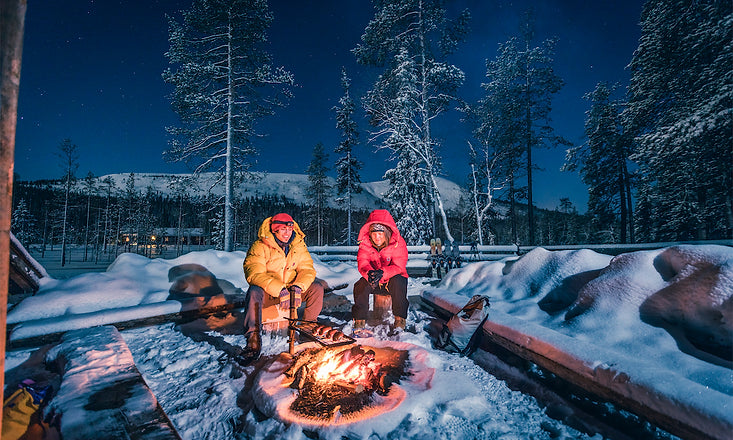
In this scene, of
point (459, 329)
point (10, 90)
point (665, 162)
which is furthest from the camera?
point (665, 162)

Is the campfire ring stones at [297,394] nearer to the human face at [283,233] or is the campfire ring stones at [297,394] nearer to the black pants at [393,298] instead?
the black pants at [393,298]

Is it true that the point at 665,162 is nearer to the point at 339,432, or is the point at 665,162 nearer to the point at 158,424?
the point at 339,432

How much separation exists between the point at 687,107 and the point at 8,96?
1818cm

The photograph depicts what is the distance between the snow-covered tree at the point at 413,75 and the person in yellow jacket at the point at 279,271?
11.9 meters

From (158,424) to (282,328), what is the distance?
250 cm

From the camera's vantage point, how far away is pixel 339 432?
1.97m

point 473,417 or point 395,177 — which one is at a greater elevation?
point 395,177

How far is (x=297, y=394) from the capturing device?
2.40 metres

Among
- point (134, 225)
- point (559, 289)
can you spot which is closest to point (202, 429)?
point (559, 289)

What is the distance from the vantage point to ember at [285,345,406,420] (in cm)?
224

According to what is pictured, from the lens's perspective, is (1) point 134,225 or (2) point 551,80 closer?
(2) point 551,80

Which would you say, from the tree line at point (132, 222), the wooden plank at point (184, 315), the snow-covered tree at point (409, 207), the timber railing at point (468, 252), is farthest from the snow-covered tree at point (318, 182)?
the wooden plank at point (184, 315)

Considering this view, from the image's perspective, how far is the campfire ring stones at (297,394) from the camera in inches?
82.1

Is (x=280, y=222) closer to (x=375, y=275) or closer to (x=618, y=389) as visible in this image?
(x=375, y=275)
